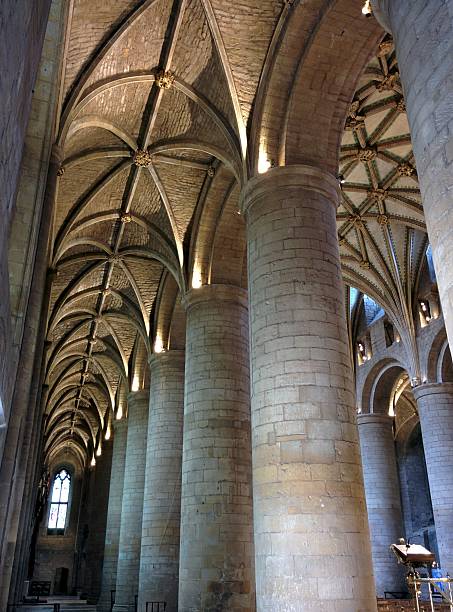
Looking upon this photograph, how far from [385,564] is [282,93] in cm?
1745

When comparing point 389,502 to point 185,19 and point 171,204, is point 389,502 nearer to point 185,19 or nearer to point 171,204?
point 171,204

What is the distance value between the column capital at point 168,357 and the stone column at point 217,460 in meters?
4.21

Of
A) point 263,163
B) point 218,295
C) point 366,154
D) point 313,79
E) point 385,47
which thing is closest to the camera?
point 313,79

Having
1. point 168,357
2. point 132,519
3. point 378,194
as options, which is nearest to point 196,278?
point 168,357

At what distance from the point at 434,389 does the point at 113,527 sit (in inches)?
602

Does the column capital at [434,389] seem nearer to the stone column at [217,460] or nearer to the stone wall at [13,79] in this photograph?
the stone column at [217,460]

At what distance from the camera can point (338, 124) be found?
1218cm

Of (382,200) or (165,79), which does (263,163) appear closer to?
(165,79)

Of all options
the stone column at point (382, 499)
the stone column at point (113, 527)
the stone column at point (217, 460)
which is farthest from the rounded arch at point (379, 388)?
the stone column at point (113, 527)

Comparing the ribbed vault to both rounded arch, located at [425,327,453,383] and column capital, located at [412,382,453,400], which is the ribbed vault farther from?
column capital, located at [412,382,453,400]

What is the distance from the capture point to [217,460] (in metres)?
13.5

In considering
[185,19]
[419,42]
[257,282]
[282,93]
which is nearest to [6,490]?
[257,282]

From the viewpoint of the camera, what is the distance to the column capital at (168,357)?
19.9 m

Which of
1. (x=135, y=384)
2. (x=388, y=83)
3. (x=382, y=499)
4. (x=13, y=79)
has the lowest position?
(x=13, y=79)
